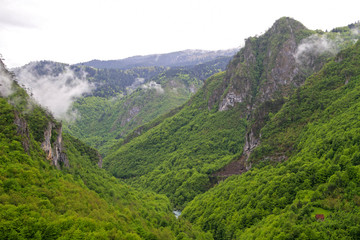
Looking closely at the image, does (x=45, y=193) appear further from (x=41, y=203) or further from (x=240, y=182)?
(x=240, y=182)

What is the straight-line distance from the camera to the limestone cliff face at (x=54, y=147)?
100 m

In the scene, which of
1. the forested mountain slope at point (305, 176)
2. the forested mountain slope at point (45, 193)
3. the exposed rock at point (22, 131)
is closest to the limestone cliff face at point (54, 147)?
the forested mountain slope at point (45, 193)

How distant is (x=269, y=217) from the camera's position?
107312 millimetres

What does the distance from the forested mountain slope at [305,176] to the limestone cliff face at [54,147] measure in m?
74.8

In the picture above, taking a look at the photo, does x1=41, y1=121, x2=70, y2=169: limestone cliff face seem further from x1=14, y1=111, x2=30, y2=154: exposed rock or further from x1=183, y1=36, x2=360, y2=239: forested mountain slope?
x1=183, y1=36, x2=360, y2=239: forested mountain slope

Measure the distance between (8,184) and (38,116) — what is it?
139 ft

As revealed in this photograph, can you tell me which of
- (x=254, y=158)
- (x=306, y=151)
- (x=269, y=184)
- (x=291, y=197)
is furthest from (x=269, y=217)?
(x=254, y=158)

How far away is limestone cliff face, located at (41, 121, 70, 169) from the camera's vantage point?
100m

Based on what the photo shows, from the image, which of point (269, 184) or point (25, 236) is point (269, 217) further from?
point (25, 236)

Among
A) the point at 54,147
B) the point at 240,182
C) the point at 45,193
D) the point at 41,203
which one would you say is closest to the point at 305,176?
the point at 240,182

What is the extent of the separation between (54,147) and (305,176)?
3782 inches

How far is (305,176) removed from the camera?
358 feet

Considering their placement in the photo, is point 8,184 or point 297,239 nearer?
point 8,184

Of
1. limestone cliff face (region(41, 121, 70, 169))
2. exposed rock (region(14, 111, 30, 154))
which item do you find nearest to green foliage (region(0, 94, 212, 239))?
exposed rock (region(14, 111, 30, 154))
